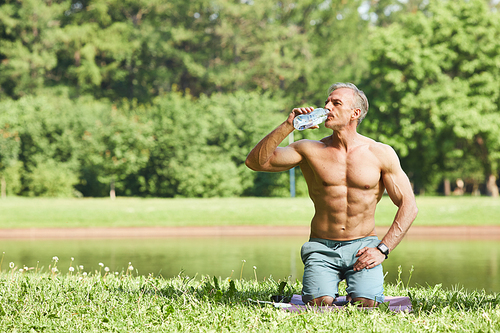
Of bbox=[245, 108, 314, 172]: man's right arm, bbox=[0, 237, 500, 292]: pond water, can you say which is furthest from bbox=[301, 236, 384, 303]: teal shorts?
bbox=[0, 237, 500, 292]: pond water

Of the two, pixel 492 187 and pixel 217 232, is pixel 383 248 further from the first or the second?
pixel 492 187

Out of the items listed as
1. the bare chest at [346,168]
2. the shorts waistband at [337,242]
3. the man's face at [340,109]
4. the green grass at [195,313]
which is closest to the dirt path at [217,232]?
the green grass at [195,313]

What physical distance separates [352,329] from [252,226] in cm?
1216

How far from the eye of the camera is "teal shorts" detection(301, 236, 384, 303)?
4.19 meters

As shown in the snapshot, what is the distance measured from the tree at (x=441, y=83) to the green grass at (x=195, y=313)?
24042 mm

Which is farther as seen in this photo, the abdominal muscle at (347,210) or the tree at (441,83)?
the tree at (441,83)

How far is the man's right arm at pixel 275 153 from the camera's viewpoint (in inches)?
158

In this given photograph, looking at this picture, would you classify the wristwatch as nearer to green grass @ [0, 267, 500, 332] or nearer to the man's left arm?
the man's left arm

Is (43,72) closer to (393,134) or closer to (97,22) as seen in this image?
(97,22)

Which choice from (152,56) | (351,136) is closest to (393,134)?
(152,56)

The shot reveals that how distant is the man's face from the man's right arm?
30 centimetres

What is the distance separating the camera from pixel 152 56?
39.8m

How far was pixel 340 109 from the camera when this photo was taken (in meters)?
4.26

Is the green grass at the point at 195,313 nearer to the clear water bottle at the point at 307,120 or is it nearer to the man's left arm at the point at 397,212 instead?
the man's left arm at the point at 397,212
